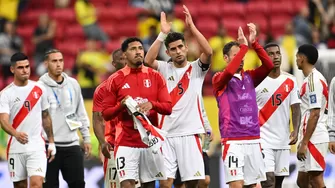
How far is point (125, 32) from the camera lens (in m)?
26.7

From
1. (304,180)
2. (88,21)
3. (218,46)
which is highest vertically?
(88,21)

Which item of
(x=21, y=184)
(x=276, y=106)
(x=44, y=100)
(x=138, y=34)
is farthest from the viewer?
(x=138, y=34)

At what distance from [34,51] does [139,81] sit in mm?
11875

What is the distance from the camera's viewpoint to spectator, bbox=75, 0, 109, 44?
26.2 meters

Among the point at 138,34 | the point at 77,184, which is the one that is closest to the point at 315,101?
the point at 77,184

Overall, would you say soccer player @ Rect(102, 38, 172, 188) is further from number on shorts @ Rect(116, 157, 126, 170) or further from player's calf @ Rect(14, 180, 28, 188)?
player's calf @ Rect(14, 180, 28, 188)

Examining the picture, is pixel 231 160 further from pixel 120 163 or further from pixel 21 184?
pixel 21 184

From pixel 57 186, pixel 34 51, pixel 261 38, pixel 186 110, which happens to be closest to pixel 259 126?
pixel 186 110

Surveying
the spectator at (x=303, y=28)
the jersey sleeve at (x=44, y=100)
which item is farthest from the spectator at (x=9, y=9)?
the jersey sleeve at (x=44, y=100)

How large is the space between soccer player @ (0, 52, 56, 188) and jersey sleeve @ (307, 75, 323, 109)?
13.3 feet

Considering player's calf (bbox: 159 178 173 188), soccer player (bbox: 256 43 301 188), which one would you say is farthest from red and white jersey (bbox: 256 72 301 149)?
player's calf (bbox: 159 178 173 188)

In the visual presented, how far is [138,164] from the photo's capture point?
46.7 feet

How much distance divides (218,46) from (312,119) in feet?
29.9

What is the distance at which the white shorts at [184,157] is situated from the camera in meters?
15.0
